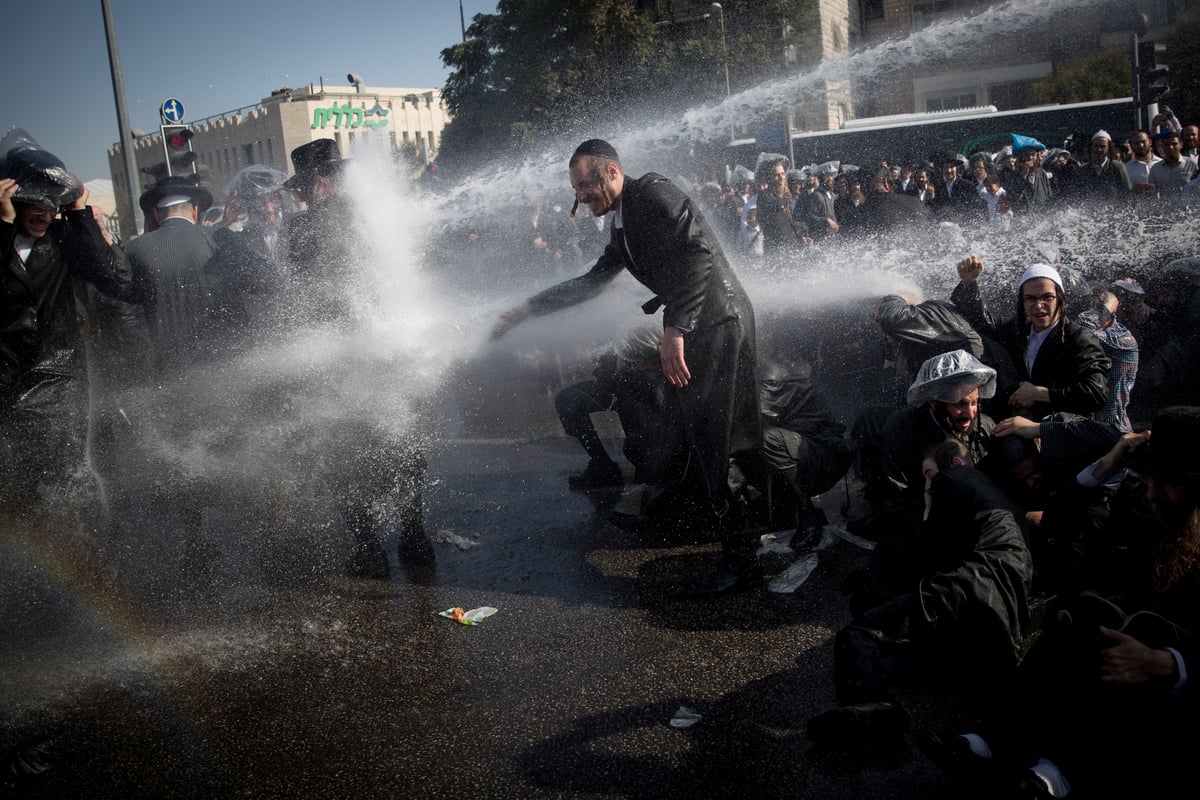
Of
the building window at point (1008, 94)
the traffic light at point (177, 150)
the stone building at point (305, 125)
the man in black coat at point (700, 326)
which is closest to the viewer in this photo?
the man in black coat at point (700, 326)

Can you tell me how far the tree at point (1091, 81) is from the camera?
91.7 feet

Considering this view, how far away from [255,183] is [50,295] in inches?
259

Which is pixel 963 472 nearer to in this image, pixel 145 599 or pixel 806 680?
pixel 806 680

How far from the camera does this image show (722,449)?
417 centimetres

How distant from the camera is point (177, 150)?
12352mm

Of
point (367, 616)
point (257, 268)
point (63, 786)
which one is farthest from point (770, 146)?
point (63, 786)

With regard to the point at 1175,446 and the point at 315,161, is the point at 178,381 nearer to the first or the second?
the point at 315,161

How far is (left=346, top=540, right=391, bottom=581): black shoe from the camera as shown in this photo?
4.51 metres

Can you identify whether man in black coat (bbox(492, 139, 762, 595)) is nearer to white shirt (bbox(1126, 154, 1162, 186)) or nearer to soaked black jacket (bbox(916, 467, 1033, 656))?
soaked black jacket (bbox(916, 467, 1033, 656))

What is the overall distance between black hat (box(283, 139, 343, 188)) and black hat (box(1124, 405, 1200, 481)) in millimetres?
4261

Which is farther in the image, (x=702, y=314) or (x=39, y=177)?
(x=39, y=177)

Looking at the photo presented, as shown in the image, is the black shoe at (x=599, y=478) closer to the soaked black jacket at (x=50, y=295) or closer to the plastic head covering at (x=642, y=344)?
the plastic head covering at (x=642, y=344)

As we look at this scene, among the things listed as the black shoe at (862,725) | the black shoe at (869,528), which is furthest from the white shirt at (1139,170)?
the black shoe at (862,725)

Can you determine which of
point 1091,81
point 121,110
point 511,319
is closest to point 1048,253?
point 511,319
